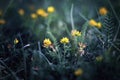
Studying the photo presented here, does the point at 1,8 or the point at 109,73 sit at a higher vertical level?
the point at 1,8

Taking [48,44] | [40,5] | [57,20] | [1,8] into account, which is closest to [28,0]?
[40,5]

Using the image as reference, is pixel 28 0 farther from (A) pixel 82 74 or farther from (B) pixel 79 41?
(A) pixel 82 74

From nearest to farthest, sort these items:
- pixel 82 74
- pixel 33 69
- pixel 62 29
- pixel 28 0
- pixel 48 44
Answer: pixel 82 74 → pixel 33 69 → pixel 48 44 → pixel 62 29 → pixel 28 0

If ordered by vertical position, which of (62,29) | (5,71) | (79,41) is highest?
(62,29)

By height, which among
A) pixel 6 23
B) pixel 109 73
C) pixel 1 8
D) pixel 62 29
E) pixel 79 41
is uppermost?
pixel 1 8

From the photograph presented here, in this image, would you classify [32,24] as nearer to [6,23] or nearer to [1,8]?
[6,23]

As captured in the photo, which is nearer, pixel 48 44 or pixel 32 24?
pixel 48 44

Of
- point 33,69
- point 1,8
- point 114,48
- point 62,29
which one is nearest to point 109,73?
point 114,48

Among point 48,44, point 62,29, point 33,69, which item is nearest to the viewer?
point 33,69

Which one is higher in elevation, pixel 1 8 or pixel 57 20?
pixel 1 8
